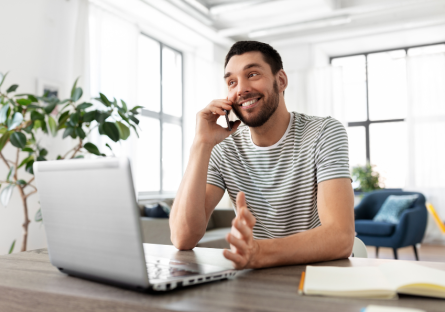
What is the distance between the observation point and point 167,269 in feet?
2.78

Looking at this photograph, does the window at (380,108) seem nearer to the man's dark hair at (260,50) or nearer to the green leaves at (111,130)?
the green leaves at (111,130)

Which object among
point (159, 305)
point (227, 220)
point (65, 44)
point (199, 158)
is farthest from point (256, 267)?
point (227, 220)

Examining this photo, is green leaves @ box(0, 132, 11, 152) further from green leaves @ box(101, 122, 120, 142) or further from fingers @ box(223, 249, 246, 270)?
fingers @ box(223, 249, 246, 270)

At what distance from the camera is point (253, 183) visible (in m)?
1.60

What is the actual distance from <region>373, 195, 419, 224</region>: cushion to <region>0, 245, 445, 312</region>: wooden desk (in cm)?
408

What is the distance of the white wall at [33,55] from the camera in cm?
355

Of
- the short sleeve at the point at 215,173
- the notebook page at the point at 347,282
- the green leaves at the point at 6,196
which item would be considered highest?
the short sleeve at the point at 215,173

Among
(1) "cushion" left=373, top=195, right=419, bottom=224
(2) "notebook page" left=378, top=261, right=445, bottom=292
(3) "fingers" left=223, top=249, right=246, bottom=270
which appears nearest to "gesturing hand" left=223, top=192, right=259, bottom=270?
(3) "fingers" left=223, top=249, right=246, bottom=270

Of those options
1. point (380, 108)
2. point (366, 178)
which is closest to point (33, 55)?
point (366, 178)

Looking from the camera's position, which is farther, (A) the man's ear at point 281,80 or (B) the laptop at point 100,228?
(A) the man's ear at point 281,80

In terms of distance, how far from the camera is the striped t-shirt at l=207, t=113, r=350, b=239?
1444 mm

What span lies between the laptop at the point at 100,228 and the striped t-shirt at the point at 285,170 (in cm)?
67

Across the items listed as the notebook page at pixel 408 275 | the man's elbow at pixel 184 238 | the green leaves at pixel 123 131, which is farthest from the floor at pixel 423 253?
the notebook page at pixel 408 275

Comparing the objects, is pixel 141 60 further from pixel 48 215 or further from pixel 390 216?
pixel 48 215
